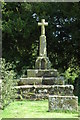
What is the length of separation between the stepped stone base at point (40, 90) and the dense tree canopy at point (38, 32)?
8413 millimetres

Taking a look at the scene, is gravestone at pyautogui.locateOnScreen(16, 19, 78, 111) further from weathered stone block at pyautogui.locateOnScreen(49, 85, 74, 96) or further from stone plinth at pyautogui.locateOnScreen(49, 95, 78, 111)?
stone plinth at pyautogui.locateOnScreen(49, 95, 78, 111)

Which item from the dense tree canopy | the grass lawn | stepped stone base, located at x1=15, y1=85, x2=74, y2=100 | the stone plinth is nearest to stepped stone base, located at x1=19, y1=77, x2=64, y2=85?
stepped stone base, located at x1=15, y1=85, x2=74, y2=100

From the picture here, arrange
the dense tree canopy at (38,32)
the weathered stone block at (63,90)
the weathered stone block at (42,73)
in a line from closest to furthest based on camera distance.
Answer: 1. the weathered stone block at (63,90)
2. the weathered stone block at (42,73)
3. the dense tree canopy at (38,32)

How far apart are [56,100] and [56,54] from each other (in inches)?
515

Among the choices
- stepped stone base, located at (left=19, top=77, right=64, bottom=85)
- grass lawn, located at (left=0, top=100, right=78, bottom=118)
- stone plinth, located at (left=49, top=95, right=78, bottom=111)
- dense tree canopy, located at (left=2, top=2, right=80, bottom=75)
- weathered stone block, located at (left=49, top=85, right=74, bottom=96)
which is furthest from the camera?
dense tree canopy, located at (left=2, top=2, right=80, bottom=75)

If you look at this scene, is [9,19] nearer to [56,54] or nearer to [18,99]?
[56,54]

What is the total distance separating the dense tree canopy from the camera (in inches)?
685

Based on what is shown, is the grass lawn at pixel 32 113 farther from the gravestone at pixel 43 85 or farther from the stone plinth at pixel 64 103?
the gravestone at pixel 43 85

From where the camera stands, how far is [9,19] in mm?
17469

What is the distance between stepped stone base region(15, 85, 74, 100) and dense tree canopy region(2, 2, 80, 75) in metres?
8.41

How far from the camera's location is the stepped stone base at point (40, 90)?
9.02m

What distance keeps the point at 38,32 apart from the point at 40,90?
966 centimetres

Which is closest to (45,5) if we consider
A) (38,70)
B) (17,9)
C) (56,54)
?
(17,9)

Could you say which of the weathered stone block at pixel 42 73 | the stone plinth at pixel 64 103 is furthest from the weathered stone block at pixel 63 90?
the stone plinth at pixel 64 103
